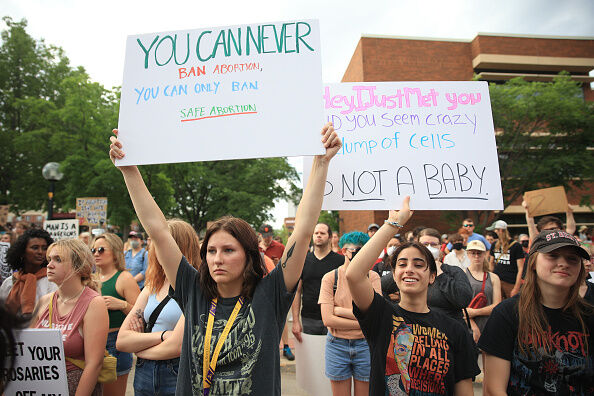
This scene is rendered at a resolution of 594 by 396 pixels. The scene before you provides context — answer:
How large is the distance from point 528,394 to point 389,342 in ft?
2.50

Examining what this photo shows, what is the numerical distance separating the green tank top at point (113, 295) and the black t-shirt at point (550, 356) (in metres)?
3.11

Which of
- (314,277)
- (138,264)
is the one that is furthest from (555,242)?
(138,264)

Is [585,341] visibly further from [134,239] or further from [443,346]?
[134,239]

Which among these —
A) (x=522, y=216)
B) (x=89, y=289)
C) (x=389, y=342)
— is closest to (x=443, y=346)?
(x=389, y=342)

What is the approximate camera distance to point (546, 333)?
2.01 m

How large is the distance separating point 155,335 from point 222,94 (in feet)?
5.32

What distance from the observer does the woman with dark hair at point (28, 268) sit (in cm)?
375

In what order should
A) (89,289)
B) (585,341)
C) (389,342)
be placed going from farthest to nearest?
(89,289), (389,342), (585,341)

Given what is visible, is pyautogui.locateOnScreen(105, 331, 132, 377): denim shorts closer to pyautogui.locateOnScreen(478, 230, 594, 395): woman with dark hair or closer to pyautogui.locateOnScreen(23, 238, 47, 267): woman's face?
pyautogui.locateOnScreen(23, 238, 47, 267): woman's face

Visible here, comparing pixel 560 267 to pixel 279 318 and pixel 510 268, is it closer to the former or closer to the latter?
pixel 279 318

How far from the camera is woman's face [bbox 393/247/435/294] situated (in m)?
2.30

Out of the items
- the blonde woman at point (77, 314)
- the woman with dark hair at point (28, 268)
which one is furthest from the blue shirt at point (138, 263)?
the blonde woman at point (77, 314)

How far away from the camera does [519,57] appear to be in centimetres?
2934

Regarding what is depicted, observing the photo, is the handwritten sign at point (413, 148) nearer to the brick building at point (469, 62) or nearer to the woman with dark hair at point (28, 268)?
the woman with dark hair at point (28, 268)
